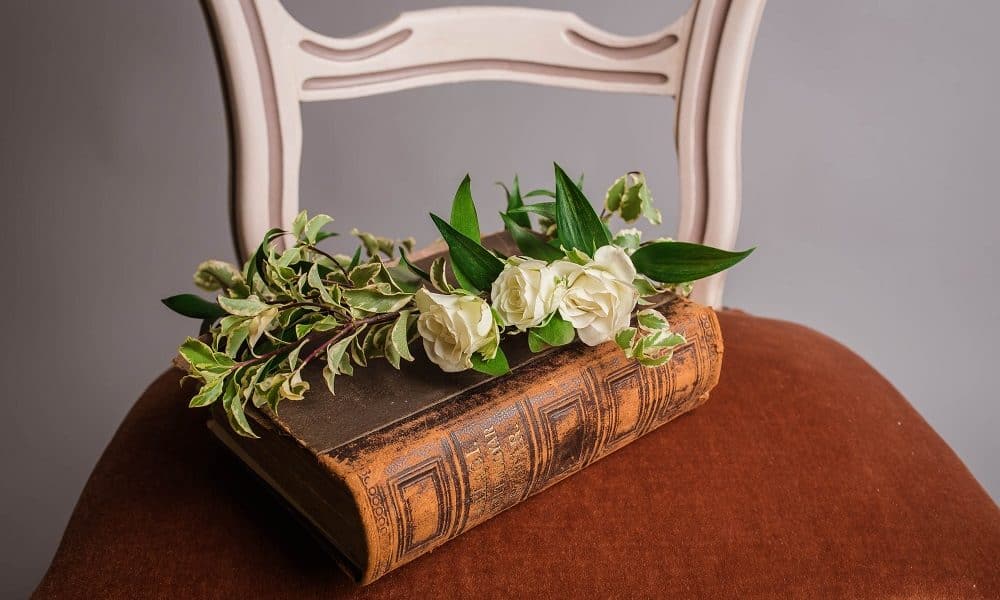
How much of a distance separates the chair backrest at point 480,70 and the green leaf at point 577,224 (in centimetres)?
34

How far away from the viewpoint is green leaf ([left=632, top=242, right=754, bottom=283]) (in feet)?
2.14

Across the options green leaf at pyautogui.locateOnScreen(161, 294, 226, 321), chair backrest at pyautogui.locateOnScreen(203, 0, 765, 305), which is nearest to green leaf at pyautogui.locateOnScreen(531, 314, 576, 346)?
green leaf at pyautogui.locateOnScreen(161, 294, 226, 321)

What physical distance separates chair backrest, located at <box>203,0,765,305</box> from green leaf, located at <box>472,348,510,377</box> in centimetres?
38

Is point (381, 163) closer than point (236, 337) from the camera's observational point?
No

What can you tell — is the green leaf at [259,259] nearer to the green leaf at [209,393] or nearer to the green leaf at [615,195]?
the green leaf at [209,393]

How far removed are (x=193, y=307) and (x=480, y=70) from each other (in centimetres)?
43

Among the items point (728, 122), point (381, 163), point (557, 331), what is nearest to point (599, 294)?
point (557, 331)

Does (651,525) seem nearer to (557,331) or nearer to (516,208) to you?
(557,331)

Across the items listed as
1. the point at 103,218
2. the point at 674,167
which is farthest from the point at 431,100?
the point at 103,218

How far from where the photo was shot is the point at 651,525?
67 centimetres

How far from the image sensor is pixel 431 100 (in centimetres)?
160

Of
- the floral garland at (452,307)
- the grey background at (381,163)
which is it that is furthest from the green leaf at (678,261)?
the grey background at (381,163)

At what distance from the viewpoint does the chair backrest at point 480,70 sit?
0.87 m

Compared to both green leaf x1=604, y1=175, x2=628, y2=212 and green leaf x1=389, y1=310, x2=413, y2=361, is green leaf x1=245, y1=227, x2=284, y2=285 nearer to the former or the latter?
green leaf x1=389, y1=310, x2=413, y2=361
